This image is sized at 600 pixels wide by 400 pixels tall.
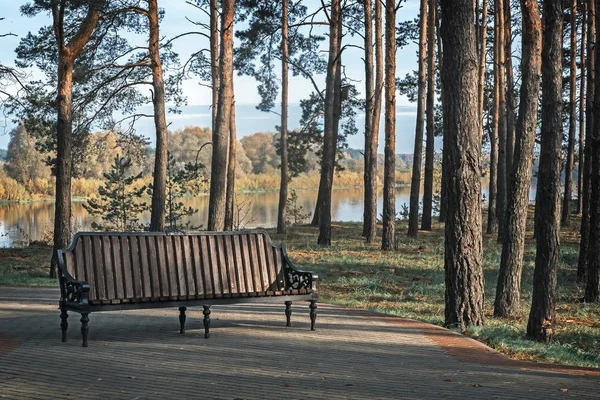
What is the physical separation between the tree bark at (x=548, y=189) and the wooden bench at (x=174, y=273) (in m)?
3.15

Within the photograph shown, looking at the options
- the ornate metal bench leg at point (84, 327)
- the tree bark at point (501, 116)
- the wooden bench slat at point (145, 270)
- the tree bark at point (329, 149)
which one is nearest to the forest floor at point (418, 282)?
the tree bark at point (329, 149)

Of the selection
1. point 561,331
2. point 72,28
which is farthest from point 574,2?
point 561,331

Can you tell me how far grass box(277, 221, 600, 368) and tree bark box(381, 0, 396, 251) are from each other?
0.74 metres

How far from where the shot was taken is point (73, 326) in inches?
400

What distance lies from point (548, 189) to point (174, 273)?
503 cm

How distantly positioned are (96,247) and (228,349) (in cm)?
202

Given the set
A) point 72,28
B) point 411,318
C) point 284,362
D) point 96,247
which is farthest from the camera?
point 72,28

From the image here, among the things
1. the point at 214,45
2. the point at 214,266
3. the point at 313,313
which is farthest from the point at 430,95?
the point at 214,266

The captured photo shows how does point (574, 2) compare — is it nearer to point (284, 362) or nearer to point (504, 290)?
point (504, 290)

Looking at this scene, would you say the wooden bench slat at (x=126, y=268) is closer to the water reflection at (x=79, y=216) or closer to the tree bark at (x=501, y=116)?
the water reflection at (x=79, y=216)

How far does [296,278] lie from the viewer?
10250 mm

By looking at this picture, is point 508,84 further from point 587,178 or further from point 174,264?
point 174,264

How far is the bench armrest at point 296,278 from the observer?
32.9 ft

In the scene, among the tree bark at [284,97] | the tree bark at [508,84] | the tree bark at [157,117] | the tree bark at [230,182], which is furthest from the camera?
the tree bark at [284,97]
